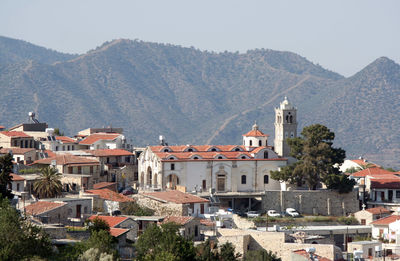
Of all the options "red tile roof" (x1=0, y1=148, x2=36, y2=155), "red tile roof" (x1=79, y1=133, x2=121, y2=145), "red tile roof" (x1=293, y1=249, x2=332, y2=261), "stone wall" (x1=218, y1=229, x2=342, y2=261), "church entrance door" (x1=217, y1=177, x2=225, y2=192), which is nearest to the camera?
"red tile roof" (x1=293, y1=249, x2=332, y2=261)

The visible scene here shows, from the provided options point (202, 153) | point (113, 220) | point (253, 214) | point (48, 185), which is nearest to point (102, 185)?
point (48, 185)

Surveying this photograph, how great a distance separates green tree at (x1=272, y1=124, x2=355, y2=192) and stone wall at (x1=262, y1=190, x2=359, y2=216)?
1011 millimetres

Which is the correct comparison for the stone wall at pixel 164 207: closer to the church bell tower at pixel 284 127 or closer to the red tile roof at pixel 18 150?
the red tile roof at pixel 18 150

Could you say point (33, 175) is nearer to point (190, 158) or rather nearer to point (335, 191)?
point (190, 158)

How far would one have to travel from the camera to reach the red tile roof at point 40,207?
66.5 meters

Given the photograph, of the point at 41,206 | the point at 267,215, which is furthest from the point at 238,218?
the point at 41,206

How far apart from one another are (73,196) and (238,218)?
44.6ft

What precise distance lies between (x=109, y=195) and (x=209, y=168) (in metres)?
14.6

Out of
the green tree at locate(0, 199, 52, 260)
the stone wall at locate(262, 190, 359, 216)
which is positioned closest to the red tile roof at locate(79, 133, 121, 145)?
the stone wall at locate(262, 190, 359, 216)

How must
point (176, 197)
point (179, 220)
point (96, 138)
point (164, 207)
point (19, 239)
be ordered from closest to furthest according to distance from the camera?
point (19, 239) < point (179, 220) < point (164, 207) < point (176, 197) < point (96, 138)

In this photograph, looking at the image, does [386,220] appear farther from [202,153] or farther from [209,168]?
[202,153]

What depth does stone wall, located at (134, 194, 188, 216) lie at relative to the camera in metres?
77.6

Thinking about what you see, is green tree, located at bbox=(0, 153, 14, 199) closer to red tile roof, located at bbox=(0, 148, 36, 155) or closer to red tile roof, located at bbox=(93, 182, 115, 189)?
red tile roof, located at bbox=(93, 182, 115, 189)

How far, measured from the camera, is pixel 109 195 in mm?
79688
